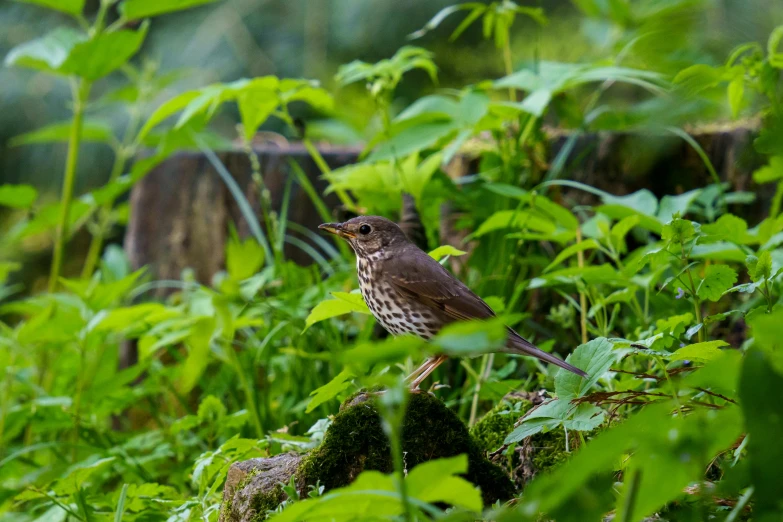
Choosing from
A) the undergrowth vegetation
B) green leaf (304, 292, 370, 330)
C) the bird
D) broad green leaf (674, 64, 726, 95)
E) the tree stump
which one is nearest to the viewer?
broad green leaf (674, 64, 726, 95)

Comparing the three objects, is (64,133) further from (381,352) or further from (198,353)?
(381,352)

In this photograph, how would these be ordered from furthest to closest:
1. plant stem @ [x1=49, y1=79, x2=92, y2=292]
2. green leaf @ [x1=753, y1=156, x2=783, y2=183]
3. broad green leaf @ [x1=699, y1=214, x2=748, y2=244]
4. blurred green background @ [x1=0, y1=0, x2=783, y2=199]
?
blurred green background @ [x1=0, y1=0, x2=783, y2=199] → plant stem @ [x1=49, y1=79, x2=92, y2=292] → green leaf @ [x1=753, y1=156, x2=783, y2=183] → broad green leaf @ [x1=699, y1=214, x2=748, y2=244]

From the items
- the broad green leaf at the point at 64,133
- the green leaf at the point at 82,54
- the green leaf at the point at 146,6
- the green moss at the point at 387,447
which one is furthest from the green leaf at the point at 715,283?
the broad green leaf at the point at 64,133

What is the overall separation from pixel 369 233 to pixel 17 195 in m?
2.05

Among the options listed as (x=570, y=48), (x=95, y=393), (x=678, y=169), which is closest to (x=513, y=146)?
(x=678, y=169)

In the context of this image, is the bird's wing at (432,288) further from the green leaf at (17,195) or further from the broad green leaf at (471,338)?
the green leaf at (17,195)

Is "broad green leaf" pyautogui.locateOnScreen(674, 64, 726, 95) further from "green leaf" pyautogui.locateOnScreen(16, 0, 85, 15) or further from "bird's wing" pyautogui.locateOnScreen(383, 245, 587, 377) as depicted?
"green leaf" pyautogui.locateOnScreen(16, 0, 85, 15)

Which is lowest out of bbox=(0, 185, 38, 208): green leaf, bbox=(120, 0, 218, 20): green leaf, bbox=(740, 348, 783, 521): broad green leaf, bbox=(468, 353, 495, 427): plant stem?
bbox=(468, 353, 495, 427): plant stem

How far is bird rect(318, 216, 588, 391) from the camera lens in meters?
2.15

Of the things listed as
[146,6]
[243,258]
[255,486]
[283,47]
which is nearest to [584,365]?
[255,486]

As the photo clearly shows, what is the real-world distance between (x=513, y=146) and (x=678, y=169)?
2.34ft

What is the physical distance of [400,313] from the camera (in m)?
2.15

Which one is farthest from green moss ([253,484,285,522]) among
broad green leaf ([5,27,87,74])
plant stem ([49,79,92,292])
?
broad green leaf ([5,27,87,74])

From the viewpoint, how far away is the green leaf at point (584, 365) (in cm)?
162
